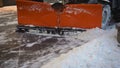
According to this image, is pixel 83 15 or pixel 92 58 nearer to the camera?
pixel 92 58

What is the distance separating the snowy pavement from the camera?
5.24m

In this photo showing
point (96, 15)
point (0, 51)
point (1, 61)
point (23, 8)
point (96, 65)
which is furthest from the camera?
point (23, 8)

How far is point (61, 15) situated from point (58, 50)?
1886 mm

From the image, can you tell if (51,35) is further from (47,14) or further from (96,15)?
(96,15)

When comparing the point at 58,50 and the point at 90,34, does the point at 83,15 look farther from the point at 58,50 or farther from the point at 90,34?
the point at 58,50

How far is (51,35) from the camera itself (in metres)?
8.80

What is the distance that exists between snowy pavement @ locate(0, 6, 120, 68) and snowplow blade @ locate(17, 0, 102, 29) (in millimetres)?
339

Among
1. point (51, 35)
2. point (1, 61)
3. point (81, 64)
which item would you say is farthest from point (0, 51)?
point (81, 64)

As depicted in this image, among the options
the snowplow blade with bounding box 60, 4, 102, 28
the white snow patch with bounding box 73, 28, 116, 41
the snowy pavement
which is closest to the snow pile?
the snowy pavement

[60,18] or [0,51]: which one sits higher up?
[60,18]

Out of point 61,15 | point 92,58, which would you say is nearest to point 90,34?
point 61,15

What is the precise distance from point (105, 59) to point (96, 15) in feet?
10.6

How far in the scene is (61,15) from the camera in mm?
8602

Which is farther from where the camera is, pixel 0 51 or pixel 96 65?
pixel 0 51
